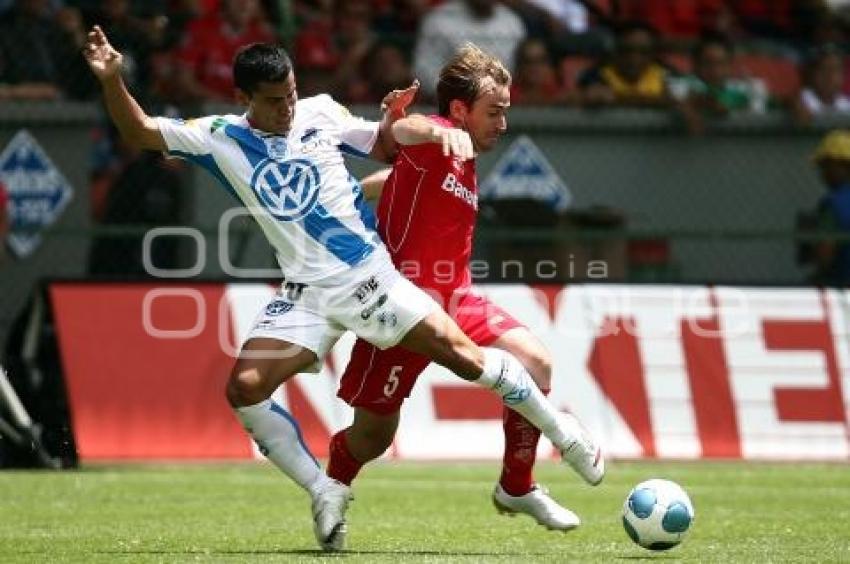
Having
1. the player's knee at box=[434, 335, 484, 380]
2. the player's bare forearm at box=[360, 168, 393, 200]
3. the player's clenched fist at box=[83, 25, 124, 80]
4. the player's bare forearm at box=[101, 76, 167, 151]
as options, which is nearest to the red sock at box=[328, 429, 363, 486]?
the player's knee at box=[434, 335, 484, 380]

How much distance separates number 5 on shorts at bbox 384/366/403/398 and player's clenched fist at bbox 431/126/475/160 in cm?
112

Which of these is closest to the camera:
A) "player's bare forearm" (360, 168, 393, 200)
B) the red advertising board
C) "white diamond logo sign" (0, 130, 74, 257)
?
"player's bare forearm" (360, 168, 393, 200)

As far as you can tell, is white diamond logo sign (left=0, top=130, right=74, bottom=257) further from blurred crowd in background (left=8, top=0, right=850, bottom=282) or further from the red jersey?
the red jersey

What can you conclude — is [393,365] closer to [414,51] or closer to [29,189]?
[29,189]

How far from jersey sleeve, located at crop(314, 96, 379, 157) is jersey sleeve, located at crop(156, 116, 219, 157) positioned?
1.96 ft

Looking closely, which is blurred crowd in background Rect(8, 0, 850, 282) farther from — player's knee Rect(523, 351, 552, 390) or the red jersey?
player's knee Rect(523, 351, 552, 390)

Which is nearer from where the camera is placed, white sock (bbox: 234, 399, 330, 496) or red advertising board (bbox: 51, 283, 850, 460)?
white sock (bbox: 234, 399, 330, 496)

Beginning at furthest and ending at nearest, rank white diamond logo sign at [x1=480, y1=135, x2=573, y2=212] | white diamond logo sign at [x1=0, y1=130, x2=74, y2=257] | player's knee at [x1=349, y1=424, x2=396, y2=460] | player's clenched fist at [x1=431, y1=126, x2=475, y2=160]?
white diamond logo sign at [x1=480, y1=135, x2=573, y2=212]
white diamond logo sign at [x1=0, y1=130, x2=74, y2=257]
player's knee at [x1=349, y1=424, x2=396, y2=460]
player's clenched fist at [x1=431, y1=126, x2=475, y2=160]

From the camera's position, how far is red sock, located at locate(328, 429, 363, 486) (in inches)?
348

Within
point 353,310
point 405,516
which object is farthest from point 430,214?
point 405,516

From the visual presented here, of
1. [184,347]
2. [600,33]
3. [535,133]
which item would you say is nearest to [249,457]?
[184,347]

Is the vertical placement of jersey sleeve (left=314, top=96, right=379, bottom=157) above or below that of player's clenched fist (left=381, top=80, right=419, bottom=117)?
below

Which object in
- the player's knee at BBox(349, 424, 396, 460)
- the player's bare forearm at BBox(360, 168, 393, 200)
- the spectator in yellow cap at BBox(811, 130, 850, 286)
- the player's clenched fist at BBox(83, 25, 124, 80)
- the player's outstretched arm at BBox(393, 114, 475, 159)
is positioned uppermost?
the player's clenched fist at BBox(83, 25, 124, 80)

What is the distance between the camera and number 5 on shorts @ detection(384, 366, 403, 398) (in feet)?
28.4
